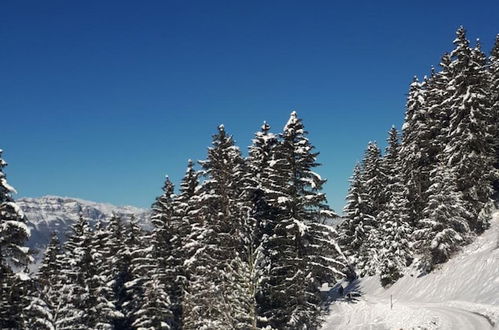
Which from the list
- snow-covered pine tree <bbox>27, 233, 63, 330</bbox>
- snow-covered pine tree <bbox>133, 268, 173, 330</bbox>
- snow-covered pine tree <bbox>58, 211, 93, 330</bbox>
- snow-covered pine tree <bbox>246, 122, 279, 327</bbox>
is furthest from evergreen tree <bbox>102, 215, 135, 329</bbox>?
snow-covered pine tree <bbox>246, 122, 279, 327</bbox>

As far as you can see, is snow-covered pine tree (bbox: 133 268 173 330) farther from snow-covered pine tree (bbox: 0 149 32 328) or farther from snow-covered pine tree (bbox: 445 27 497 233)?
snow-covered pine tree (bbox: 445 27 497 233)

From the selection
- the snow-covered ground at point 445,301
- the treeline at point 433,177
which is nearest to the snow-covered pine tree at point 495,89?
the treeline at point 433,177

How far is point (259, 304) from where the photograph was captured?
29.8 m

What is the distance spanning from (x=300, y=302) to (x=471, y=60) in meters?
27.4

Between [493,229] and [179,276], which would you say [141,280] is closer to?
[179,276]

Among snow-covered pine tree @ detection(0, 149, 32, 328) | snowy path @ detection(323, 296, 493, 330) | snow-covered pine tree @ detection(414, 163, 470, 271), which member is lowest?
snowy path @ detection(323, 296, 493, 330)

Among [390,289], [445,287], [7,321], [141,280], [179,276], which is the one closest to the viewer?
[7,321]

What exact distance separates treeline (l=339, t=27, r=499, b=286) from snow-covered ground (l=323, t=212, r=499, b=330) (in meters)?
1.80

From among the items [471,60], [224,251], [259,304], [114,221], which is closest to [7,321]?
[224,251]

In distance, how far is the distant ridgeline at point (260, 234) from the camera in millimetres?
25812

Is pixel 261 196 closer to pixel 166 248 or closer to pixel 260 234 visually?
pixel 260 234

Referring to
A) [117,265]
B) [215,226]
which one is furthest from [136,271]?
[215,226]

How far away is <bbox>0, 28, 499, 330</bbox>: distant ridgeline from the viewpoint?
84.7 ft

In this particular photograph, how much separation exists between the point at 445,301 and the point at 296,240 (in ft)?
37.3
